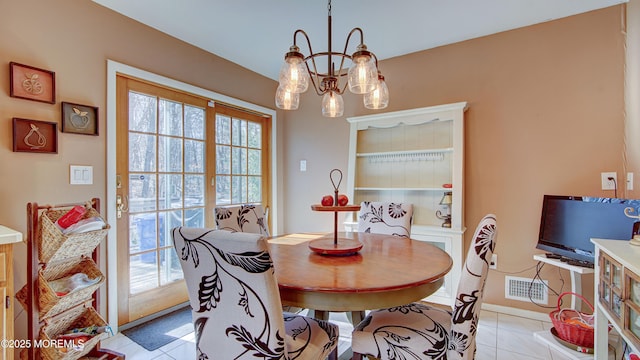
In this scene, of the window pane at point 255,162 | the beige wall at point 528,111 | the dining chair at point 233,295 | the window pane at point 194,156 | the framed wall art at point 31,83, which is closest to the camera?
the dining chair at point 233,295

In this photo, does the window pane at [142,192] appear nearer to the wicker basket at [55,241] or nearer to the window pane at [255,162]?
the wicker basket at [55,241]

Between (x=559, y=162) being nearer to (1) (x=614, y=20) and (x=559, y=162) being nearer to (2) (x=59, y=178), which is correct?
(1) (x=614, y=20)

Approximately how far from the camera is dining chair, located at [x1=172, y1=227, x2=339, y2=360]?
1000 millimetres

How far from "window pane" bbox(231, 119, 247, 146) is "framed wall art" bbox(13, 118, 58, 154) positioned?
1584 mm

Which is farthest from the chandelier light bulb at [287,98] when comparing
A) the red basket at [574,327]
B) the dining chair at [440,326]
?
the red basket at [574,327]

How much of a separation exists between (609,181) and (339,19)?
2.39m

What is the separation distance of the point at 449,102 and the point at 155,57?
266 cm

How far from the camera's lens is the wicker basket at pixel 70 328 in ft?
5.40

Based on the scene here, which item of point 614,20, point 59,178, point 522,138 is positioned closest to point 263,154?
point 59,178

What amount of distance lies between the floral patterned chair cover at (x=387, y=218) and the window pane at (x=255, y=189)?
155 cm

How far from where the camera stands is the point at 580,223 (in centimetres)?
208

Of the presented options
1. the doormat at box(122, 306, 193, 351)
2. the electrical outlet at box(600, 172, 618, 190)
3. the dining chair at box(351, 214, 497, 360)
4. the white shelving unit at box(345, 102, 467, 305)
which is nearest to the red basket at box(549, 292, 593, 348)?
the white shelving unit at box(345, 102, 467, 305)

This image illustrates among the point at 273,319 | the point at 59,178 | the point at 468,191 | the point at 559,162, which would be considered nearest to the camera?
the point at 273,319

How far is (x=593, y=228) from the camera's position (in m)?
2.00
